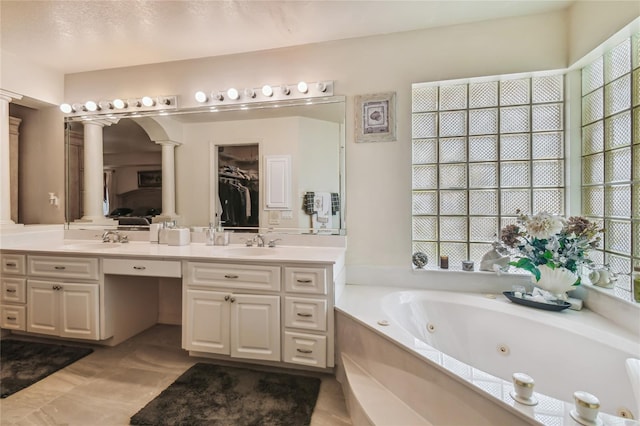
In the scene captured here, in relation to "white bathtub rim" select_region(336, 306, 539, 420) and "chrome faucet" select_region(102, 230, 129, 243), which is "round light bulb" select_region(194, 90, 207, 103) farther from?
"white bathtub rim" select_region(336, 306, 539, 420)

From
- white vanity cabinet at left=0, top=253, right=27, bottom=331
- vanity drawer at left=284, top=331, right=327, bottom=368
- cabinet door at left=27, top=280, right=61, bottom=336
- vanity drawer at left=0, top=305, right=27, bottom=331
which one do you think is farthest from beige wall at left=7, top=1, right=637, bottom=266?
vanity drawer at left=0, top=305, right=27, bottom=331

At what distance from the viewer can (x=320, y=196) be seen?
7.54 ft

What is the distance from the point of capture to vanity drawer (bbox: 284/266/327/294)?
179 centimetres

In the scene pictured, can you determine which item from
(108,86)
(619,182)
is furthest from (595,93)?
(108,86)

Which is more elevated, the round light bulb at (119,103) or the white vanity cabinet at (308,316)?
the round light bulb at (119,103)

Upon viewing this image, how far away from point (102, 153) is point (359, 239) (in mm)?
2539

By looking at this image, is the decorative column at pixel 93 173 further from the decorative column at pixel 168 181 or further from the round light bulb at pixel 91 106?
the decorative column at pixel 168 181

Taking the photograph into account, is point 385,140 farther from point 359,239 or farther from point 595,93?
point 595,93

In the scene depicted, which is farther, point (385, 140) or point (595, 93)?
point (385, 140)

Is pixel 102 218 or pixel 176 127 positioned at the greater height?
pixel 176 127

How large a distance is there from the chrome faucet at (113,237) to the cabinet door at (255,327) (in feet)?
4.72

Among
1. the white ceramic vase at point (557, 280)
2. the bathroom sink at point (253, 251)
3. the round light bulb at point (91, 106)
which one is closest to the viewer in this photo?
the white ceramic vase at point (557, 280)

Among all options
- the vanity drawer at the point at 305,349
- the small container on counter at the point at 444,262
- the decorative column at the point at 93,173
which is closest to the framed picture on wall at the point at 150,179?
the decorative column at the point at 93,173

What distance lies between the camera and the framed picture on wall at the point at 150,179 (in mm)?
2566
